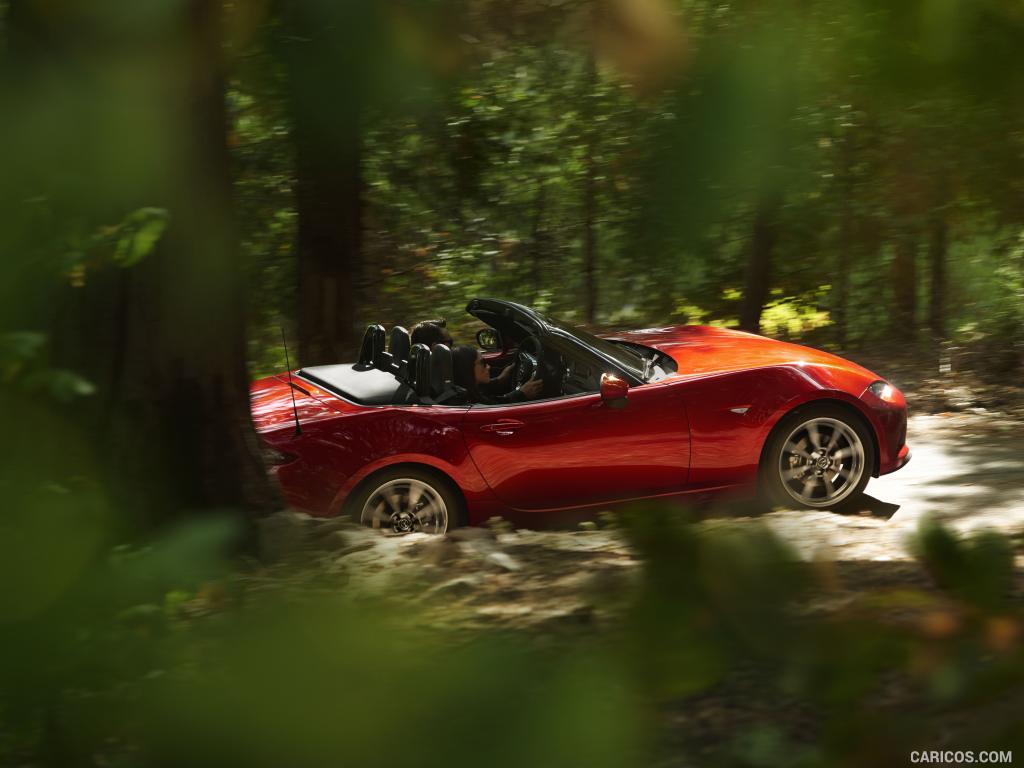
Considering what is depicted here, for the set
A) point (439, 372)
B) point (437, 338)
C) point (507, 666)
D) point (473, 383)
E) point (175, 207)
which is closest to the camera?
point (507, 666)

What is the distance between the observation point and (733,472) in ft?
21.1

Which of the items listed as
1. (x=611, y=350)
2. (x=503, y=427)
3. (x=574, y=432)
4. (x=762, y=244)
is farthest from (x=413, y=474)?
(x=762, y=244)

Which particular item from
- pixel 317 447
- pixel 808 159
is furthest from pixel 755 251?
pixel 317 447

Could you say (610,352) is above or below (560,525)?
above

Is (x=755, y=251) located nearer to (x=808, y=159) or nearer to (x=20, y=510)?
(x=808, y=159)

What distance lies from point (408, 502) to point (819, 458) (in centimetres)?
242

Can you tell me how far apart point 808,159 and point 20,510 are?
87 cm

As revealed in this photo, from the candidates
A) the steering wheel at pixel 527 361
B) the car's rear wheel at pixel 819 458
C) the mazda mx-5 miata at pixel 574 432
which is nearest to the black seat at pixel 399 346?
the mazda mx-5 miata at pixel 574 432

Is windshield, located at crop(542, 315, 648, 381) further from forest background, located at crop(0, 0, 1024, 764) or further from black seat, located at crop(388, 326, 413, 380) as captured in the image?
forest background, located at crop(0, 0, 1024, 764)

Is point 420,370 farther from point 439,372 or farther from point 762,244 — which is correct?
point 762,244

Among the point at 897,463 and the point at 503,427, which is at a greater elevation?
the point at 503,427

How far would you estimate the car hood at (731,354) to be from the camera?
665cm

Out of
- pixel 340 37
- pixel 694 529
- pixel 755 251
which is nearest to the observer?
pixel 694 529

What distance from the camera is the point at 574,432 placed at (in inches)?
242
